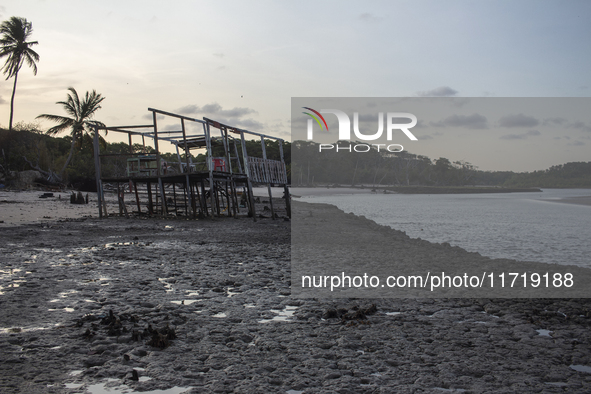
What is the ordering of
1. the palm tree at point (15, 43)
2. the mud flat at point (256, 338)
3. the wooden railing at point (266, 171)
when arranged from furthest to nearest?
the palm tree at point (15, 43) → the wooden railing at point (266, 171) → the mud flat at point (256, 338)

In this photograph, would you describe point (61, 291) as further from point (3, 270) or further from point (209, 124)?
point (209, 124)

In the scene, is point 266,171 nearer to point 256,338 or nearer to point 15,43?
point 256,338

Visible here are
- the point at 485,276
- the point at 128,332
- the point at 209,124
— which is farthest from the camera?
the point at 209,124

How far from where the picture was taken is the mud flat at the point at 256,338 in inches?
133

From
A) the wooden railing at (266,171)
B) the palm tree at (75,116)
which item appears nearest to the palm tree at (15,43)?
the palm tree at (75,116)

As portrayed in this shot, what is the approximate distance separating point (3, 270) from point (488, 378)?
6850 millimetres

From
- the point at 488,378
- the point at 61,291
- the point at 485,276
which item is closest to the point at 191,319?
the point at 61,291

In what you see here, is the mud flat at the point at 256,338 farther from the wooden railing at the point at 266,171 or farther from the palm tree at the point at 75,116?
the palm tree at the point at 75,116

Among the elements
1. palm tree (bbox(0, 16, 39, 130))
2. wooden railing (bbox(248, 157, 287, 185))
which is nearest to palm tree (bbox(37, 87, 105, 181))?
palm tree (bbox(0, 16, 39, 130))

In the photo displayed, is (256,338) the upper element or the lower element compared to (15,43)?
lower

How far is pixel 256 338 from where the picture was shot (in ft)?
14.1

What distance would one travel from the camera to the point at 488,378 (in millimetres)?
3494

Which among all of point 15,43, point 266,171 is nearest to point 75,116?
point 15,43

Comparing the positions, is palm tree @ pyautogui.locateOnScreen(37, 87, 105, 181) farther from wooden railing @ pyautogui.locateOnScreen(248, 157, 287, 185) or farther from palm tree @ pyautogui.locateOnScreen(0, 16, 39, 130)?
wooden railing @ pyautogui.locateOnScreen(248, 157, 287, 185)
